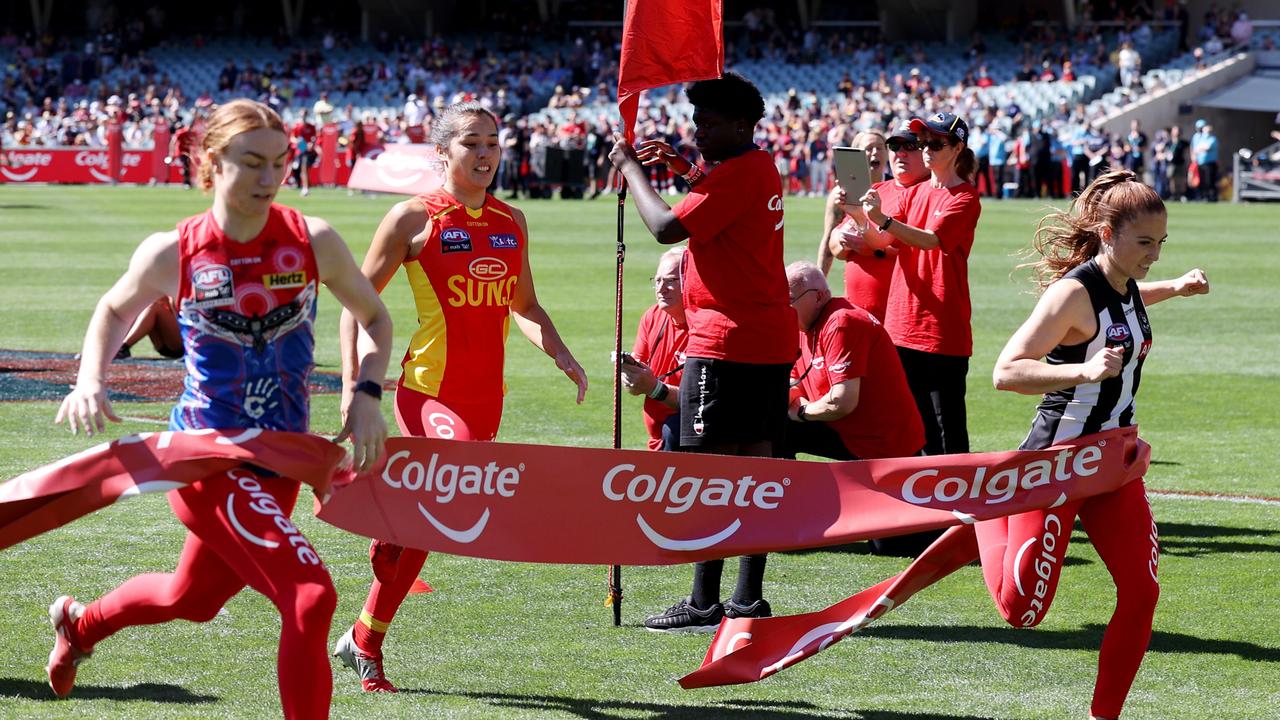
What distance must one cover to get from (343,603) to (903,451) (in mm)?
2736

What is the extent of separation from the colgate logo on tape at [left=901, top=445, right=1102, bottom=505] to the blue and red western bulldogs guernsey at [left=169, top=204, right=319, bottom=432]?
2.13 metres

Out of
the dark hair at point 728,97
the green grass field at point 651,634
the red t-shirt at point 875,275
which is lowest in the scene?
the green grass field at point 651,634

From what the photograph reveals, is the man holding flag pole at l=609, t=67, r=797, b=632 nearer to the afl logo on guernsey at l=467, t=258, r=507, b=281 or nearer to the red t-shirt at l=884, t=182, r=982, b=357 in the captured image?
the afl logo on guernsey at l=467, t=258, r=507, b=281

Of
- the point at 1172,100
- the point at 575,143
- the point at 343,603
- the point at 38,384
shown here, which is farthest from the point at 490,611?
the point at 1172,100

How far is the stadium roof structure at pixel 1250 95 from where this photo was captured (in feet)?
151

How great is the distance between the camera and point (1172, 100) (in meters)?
46.4

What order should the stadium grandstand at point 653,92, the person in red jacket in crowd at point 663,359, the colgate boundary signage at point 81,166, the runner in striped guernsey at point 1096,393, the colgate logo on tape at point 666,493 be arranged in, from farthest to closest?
the colgate boundary signage at point 81,166 < the stadium grandstand at point 653,92 < the person in red jacket in crowd at point 663,359 < the colgate logo on tape at point 666,493 < the runner in striped guernsey at point 1096,393

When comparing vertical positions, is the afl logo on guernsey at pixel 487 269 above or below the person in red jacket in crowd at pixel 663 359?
above

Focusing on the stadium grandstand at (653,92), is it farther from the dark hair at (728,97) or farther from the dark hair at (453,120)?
the dark hair at (453,120)

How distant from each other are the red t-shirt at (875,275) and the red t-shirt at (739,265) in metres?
2.59

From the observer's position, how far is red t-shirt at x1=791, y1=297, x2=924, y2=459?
770 centimetres

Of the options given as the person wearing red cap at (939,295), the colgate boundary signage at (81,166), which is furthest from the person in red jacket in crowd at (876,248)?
the colgate boundary signage at (81,166)

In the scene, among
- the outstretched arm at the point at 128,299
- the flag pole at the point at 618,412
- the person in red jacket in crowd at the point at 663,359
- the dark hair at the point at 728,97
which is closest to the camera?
the outstretched arm at the point at 128,299

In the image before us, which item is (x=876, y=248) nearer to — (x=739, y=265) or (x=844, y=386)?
(x=844, y=386)
